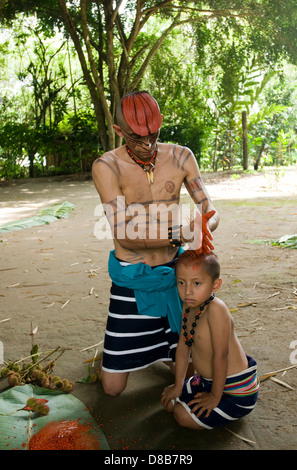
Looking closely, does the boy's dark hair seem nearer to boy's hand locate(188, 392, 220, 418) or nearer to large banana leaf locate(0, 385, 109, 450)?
boy's hand locate(188, 392, 220, 418)

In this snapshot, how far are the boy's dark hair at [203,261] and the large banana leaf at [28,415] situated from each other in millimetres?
810

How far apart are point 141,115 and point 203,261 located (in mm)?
869

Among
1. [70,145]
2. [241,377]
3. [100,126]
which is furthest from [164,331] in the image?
[70,145]

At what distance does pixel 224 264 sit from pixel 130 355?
2318mm

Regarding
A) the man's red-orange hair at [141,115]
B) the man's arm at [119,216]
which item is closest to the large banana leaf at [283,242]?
the man's arm at [119,216]

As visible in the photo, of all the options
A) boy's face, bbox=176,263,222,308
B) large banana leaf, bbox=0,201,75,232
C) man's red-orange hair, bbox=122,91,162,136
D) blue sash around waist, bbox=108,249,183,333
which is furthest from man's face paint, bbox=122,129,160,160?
large banana leaf, bbox=0,201,75,232

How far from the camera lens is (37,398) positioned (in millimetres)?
2225

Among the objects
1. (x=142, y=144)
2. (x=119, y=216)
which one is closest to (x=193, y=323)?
(x=119, y=216)

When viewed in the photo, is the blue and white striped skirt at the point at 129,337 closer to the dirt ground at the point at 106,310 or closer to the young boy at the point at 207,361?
the dirt ground at the point at 106,310

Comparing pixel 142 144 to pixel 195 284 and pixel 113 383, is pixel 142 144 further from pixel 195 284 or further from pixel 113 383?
pixel 113 383

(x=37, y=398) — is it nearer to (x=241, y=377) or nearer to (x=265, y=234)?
(x=241, y=377)

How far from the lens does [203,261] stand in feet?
6.53

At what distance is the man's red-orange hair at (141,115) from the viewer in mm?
2359

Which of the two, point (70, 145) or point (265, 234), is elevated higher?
point (70, 145)
